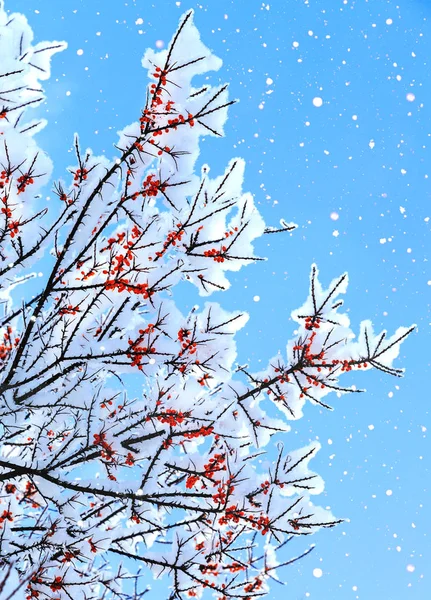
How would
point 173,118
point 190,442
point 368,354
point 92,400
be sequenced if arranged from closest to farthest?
1. point 173,118
2. point 92,400
3. point 368,354
4. point 190,442

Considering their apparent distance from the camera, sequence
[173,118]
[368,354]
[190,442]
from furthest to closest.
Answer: [190,442] < [368,354] < [173,118]

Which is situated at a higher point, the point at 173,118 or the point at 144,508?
the point at 173,118

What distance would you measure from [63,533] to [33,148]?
258 cm

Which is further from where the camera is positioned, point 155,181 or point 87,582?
point 87,582

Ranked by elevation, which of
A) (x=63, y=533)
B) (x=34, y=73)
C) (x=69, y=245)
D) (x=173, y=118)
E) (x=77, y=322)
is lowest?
(x=63, y=533)

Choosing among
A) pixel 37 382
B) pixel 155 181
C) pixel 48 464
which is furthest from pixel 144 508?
pixel 155 181

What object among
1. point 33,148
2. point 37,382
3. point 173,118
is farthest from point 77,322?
point 173,118

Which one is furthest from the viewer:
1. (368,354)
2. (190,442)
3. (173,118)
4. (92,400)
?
(190,442)

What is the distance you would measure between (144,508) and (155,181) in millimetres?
2254

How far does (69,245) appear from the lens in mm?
2916

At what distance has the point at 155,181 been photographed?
2936mm

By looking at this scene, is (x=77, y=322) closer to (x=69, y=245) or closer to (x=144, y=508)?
(x=69, y=245)

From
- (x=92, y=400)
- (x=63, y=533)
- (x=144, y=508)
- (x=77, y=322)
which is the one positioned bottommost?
(x=63, y=533)

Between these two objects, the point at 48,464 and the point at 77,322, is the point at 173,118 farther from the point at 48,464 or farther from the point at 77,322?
the point at 48,464
